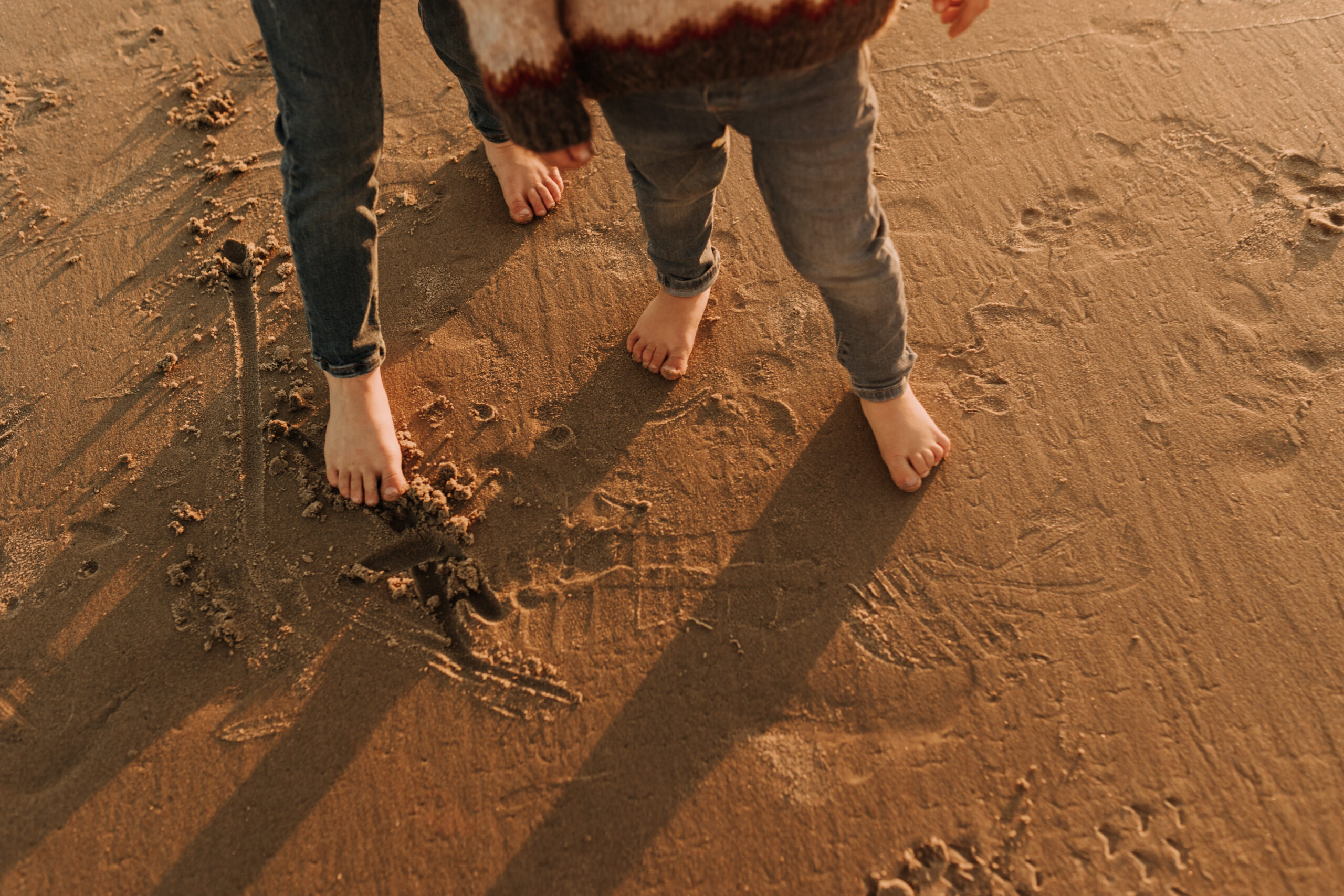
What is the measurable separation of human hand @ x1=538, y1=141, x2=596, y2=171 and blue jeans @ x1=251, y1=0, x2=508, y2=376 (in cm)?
39

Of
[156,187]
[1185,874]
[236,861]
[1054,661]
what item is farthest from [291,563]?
[1185,874]

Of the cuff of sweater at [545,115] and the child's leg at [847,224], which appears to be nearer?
the cuff of sweater at [545,115]

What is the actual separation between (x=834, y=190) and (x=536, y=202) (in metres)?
1.19

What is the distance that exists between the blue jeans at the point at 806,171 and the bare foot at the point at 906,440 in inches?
2.9

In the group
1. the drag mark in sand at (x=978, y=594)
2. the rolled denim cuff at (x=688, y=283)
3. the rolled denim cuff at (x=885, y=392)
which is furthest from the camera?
the rolled denim cuff at (x=688, y=283)

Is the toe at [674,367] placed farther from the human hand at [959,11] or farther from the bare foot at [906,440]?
the human hand at [959,11]

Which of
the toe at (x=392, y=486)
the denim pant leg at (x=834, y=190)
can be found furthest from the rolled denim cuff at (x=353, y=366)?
the denim pant leg at (x=834, y=190)

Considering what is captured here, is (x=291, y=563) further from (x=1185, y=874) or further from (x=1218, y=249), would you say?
(x=1218, y=249)

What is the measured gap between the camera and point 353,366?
179 cm

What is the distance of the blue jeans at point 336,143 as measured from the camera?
4.32 ft

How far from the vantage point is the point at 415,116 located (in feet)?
8.43

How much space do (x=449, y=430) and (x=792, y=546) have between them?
86cm

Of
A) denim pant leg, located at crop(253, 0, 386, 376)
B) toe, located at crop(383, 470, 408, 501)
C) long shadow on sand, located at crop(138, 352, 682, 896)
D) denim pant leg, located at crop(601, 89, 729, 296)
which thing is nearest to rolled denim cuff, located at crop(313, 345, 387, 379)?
denim pant leg, located at crop(253, 0, 386, 376)

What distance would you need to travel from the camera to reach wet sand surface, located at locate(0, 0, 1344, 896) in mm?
1489
